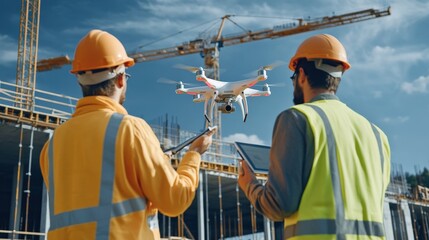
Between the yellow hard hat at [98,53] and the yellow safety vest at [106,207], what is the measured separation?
1.12 feet

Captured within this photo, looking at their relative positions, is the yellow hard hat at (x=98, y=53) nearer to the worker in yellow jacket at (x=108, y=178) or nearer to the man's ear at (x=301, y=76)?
the worker in yellow jacket at (x=108, y=178)

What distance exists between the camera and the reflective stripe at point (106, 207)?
2.55 metres

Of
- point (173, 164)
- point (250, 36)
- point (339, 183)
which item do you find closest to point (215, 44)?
point (250, 36)

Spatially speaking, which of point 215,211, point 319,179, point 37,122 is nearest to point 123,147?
point 319,179

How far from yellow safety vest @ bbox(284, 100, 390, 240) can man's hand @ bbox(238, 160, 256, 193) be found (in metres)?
0.36

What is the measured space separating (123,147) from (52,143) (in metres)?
0.49

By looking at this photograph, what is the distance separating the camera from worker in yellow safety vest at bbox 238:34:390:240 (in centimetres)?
238

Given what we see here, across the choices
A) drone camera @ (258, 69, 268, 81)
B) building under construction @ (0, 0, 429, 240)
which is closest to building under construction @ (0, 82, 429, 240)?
building under construction @ (0, 0, 429, 240)

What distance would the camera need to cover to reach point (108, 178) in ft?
8.57

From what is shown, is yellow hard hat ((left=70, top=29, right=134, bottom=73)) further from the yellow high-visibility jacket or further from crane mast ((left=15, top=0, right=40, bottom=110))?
crane mast ((left=15, top=0, right=40, bottom=110))

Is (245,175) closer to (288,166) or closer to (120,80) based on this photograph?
(288,166)

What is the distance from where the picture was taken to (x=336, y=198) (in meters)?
2.39

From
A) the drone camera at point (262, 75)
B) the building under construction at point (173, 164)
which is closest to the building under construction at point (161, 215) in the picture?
the building under construction at point (173, 164)

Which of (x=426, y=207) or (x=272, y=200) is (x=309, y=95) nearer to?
(x=272, y=200)
